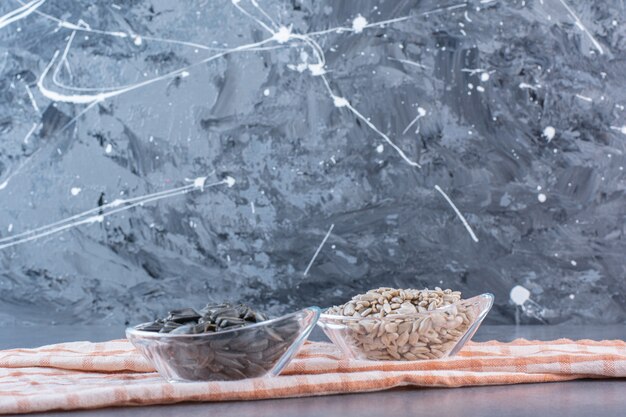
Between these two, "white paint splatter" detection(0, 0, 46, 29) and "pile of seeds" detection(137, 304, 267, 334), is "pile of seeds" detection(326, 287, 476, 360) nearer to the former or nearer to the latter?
"pile of seeds" detection(137, 304, 267, 334)

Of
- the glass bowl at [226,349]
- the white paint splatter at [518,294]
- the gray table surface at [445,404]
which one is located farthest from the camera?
the white paint splatter at [518,294]

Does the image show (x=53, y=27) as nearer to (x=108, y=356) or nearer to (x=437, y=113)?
(x=437, y=113)

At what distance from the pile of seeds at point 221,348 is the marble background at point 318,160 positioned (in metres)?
1.42

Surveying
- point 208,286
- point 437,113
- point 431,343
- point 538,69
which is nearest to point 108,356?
point 431,343

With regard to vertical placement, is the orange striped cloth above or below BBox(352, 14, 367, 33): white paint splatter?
below

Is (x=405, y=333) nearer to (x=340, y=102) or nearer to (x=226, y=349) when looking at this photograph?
(x=226, y=349)

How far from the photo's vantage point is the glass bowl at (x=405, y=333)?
1233 mm

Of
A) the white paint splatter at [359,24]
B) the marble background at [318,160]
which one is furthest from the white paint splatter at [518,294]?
the white paint splatter at [359,24]

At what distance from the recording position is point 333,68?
254 cm

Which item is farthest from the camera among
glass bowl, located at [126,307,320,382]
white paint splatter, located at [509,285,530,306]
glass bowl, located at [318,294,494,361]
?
white paint splatter, located at [509,285,530,306]

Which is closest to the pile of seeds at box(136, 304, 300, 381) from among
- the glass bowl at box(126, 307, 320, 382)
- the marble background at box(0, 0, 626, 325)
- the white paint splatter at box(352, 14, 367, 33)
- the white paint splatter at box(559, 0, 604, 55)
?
the glass bowl at box(126, 307, 320, 382)

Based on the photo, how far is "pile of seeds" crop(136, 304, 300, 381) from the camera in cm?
107

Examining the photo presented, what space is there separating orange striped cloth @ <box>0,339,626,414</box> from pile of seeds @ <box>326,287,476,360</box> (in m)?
0.04

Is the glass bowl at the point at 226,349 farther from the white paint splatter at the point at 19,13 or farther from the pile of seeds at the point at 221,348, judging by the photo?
the white paint splatter at the point at 19,13
